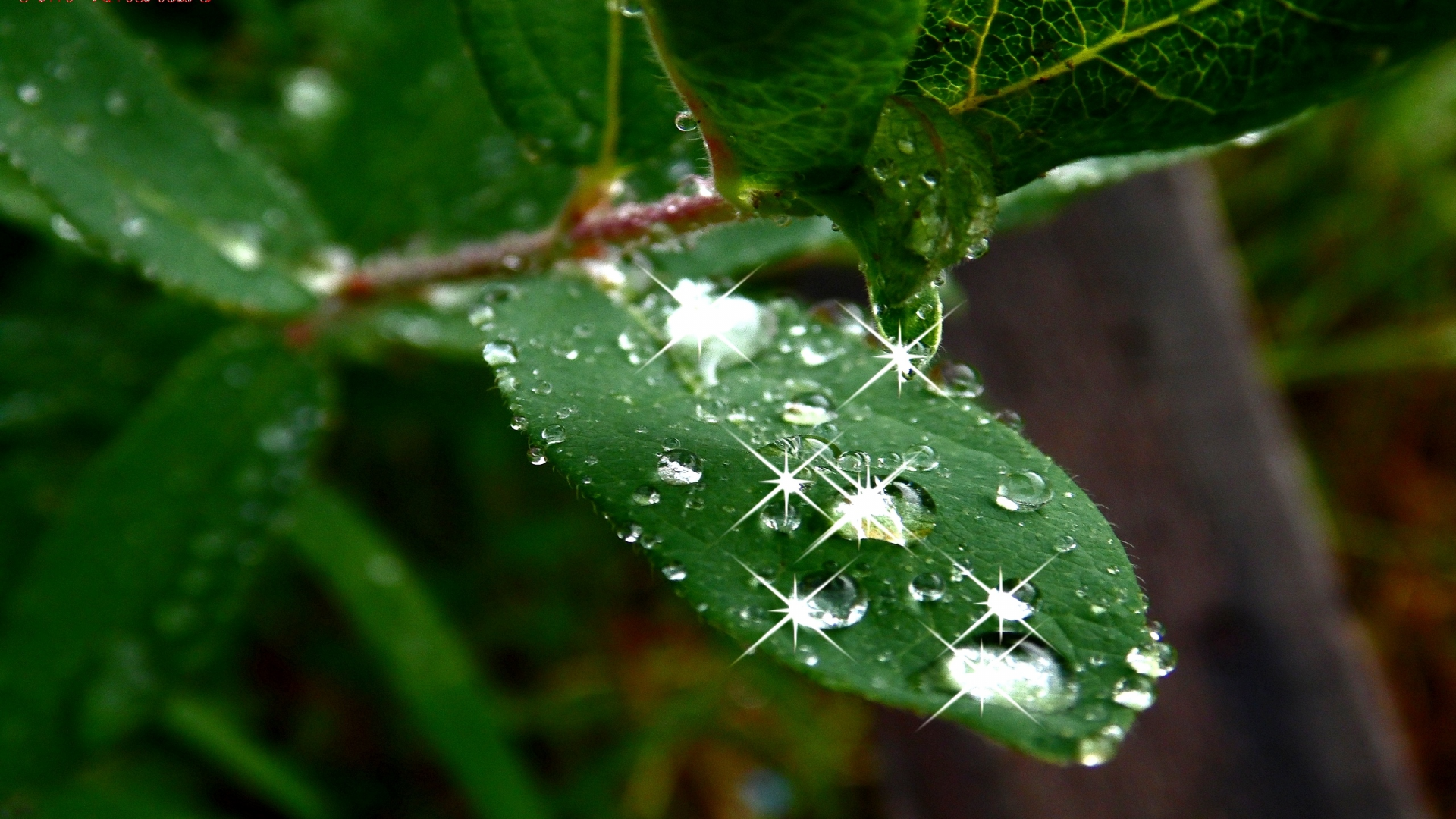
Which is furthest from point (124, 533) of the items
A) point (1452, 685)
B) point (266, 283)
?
point (1452, 685)

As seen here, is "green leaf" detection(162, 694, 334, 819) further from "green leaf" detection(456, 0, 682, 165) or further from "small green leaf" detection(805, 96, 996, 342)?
"small green leaf" detection(805, 96, 996, 342)

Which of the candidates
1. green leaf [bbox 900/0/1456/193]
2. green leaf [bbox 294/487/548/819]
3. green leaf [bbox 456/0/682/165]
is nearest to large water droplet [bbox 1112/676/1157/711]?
green leaf [bbox 900/0/1456/193]

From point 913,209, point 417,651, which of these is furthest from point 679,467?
point 417,651

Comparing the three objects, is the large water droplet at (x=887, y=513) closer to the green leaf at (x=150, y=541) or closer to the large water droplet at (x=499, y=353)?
the large water droplet at (x=499, y=353)

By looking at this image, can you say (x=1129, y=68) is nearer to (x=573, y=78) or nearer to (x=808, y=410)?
(x=808, y=410)

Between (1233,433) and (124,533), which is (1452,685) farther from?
(124,533)

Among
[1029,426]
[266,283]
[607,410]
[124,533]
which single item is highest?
[1029,426]
